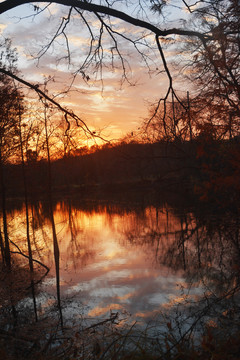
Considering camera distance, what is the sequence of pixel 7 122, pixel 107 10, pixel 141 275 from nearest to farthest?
pixel 107 10 < pixel 141 275 < pixel 7 122

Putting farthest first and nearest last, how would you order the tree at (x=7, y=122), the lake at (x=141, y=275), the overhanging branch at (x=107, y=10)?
the tree at (x=7, y=122)
the lake at (x=141, y=275)
the overhanging branch at (x=107, y=10)

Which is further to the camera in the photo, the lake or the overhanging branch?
the lake

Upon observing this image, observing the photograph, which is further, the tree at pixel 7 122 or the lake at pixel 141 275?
the tree at pixel 7 122

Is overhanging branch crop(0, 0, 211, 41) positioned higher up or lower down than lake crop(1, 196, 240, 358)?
higher up

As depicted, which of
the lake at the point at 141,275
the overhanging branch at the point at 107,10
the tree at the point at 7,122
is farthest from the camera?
the tree at the point at 7,122

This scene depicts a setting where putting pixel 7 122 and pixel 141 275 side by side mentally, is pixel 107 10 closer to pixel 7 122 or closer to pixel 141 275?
pixel 141 275

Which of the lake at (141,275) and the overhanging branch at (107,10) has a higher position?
the overhanging branch at (107,10)

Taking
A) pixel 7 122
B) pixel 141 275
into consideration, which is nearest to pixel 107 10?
pixel 141 275

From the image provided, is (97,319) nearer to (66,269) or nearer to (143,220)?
(66,269)

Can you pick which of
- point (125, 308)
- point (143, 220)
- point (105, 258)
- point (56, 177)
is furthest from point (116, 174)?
point (125, 308)

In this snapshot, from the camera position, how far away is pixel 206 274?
8.79m

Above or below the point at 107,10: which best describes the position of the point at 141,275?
below

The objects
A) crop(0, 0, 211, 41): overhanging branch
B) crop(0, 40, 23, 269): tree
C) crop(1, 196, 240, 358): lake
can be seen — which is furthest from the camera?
crop(0, 40, 23, 269): tree

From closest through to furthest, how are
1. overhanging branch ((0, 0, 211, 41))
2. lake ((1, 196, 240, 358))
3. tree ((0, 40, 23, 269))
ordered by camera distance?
1. overhanging branch ((0, 0, 211, 41))
2. lake ((1, 196, 240, 358))
3. tree ((0, 40, 23, 269))
